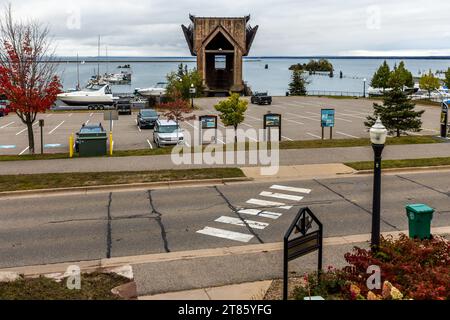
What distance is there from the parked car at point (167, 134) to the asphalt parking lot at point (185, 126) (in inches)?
38.7

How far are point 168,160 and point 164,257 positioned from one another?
11.8 metres

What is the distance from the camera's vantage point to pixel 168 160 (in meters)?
23.1

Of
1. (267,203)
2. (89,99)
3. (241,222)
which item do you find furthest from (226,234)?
(89,99)

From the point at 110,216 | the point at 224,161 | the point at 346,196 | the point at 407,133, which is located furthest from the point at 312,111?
the point at 110,216

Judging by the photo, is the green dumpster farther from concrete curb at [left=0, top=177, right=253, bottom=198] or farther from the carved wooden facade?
the carved wooden facade

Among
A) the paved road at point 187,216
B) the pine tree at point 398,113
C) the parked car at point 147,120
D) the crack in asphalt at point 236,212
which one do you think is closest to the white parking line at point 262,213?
the paved road at point 187,216

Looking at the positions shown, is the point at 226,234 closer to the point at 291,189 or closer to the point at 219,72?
the point at 291,189

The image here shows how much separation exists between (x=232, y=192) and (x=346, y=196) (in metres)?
4.03

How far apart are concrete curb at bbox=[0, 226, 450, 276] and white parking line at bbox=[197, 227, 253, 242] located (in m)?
0.62

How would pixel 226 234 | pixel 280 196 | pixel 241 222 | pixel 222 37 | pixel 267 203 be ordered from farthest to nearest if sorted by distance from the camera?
pixel 222 37 → pixel 280 196 → pixel 267 203 → pixel 241 222 → pixel 226 234

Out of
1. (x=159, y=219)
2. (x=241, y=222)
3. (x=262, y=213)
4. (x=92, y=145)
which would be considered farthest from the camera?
(x=92, y=145)

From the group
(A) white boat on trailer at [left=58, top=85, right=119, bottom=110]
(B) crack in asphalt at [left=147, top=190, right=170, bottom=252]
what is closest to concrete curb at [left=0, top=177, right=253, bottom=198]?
(B) crack in asphalt at [left=147, top=190, right=170, bottom=252]
